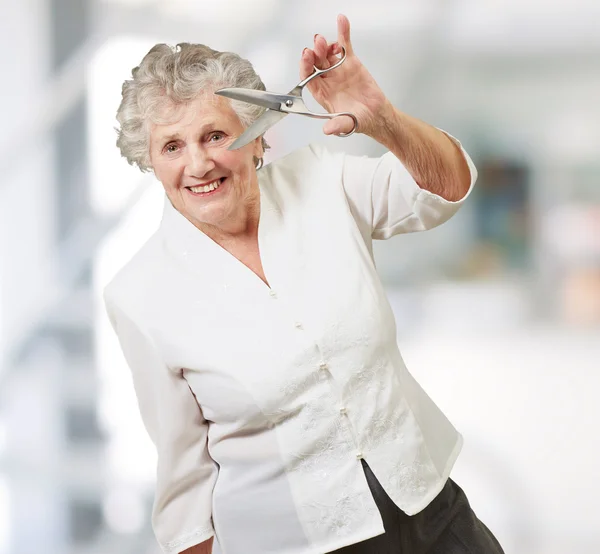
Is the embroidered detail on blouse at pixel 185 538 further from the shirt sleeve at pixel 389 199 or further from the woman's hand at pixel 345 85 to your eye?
the woman's hand at pixel 345 85

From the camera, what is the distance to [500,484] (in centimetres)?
309

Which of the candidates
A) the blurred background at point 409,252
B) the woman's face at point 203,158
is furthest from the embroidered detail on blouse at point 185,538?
the blurred background at point 409,252

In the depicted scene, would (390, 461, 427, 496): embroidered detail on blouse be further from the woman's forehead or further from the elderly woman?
the woman's forehead

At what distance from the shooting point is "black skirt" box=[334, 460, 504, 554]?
143 cm

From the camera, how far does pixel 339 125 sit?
1201 mm

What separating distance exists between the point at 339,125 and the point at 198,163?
296mm

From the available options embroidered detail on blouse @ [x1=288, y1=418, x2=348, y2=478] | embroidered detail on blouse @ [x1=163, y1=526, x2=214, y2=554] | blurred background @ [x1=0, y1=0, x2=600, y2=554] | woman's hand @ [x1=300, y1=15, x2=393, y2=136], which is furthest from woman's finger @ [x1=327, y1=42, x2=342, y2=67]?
blurred background @ [x1=0, y1=0, x2=600, y2=554]

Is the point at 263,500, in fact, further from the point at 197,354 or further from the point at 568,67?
the point at 568,67

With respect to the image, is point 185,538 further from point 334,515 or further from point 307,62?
point 307,62

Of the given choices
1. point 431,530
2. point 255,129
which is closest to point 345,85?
point 255,129

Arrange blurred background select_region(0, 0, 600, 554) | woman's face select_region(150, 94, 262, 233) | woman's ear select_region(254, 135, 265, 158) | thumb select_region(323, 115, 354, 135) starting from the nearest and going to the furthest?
thumb select_region(323, 115, 354, 135)
woman's face select_region(150, 94, 262, 233)
woman's ear select_region(254, 135, 265, 158)
blurred background select_region(0, 0, 600, 554)

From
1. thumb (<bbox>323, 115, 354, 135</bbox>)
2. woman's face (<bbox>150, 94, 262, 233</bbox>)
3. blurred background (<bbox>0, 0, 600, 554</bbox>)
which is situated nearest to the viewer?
thumb (<bbox>323, 115, 354, 135</bbox>)

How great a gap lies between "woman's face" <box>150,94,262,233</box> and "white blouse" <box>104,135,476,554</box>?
0.07 meters

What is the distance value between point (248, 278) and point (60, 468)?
2.02 m
